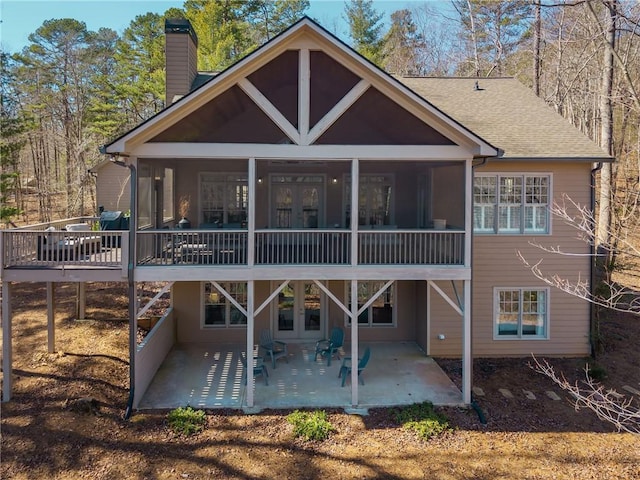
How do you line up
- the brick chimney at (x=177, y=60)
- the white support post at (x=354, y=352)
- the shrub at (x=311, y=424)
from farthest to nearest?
the brick chimney at (x=177, y=60)
the white support post at (x=354, y=352)
the shrub at (x=311, y=424)

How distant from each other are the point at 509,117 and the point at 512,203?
10.3 ft

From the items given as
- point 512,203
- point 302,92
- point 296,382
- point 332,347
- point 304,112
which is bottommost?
point 296,382

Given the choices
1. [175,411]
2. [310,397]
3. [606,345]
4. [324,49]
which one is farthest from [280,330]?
[606,345]

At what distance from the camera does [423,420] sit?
866 centimetres

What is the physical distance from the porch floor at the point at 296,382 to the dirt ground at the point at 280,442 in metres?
0.50

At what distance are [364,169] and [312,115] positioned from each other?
14.6ft

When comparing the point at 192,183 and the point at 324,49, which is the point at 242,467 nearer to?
the point at 324,49

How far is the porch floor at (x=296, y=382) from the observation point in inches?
374

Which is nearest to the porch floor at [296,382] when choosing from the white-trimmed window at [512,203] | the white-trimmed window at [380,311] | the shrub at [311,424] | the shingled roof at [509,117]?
the shrub at [311,424]

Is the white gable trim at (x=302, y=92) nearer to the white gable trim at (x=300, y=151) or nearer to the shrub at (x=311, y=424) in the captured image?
the white gable trim at (x=300, y=151)

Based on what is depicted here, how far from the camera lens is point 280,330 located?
44.4 ft

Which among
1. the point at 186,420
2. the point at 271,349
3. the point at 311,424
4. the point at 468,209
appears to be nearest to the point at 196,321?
the point at 271,349

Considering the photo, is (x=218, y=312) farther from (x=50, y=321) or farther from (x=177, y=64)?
(x=177, y=64)

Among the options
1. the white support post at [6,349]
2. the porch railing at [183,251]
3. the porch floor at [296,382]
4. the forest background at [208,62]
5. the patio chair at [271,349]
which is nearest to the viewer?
the white support post at [6,349]
